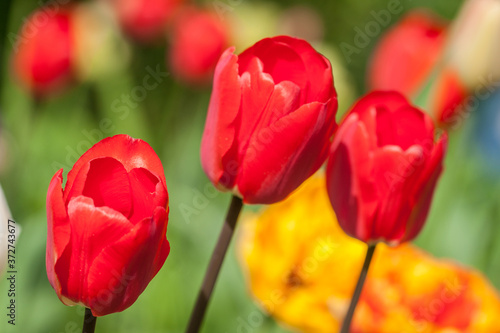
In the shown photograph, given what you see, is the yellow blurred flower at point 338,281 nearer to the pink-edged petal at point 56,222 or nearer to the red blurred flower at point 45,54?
the pink-edged petal at point 56,222

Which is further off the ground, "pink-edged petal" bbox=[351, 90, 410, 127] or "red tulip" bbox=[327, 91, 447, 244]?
"pink-edged petal" bbox=[351, 90, 410, 127]

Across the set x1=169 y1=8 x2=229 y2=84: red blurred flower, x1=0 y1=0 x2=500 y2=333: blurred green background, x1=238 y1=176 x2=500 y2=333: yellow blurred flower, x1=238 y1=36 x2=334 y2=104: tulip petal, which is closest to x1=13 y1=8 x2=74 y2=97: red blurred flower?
x1=0 y1=0 x2=500 y2=333: blurred green background

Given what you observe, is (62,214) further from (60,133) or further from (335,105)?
(60,133)

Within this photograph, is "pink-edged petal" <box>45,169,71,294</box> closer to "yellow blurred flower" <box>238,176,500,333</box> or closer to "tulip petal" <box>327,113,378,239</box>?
"tulip petal" <box>327,113,378,239</box>

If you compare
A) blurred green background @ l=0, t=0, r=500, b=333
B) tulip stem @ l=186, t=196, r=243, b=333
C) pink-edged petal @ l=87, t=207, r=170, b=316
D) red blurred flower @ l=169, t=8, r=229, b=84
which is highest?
pink-edged petal @ l=87, t=207, r=170, b=316

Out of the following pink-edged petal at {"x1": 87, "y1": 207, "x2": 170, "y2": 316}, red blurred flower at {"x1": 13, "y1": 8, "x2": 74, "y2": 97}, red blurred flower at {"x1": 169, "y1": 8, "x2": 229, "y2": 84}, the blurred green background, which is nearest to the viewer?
pink-edged petal at {"x1": 87, "y1": 207, "x2": 170, "y2": 316}

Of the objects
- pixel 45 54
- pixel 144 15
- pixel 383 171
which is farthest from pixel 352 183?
pixel 144 15

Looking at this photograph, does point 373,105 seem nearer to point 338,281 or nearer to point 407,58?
point 338,281

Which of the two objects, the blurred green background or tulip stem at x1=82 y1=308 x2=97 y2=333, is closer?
tulip stem at x1=82 y1=308 x2=97 y2=333
